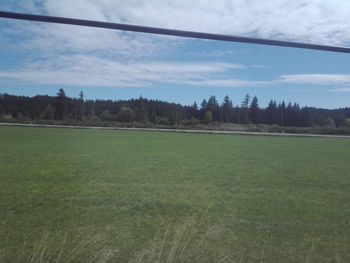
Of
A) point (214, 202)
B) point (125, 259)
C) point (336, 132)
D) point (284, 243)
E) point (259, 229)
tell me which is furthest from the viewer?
point (336, 132)

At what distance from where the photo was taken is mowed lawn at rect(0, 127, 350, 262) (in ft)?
20.5

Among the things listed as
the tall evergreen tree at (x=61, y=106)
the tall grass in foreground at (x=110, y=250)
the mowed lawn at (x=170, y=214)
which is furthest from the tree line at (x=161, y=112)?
the tall grass in foreground at (x=110, y=250)

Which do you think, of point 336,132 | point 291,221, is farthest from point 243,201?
point 336,132

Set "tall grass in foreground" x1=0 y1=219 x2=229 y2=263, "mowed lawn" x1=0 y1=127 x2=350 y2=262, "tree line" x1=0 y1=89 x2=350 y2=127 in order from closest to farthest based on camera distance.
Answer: "tall grass in foreground" x1=0 y1=219 x2=229 y2=263 → "mowed lawn" x1=0 y1=127 x2=350 y2=262 → "tree line" x1=0 y1=89 x2=350 y2=127

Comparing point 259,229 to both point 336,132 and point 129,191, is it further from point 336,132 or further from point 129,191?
point 336,132

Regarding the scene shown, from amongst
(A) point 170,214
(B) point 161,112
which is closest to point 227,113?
(B) point 161,112

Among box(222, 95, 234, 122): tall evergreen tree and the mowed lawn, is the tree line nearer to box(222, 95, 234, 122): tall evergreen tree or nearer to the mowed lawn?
box(222, 95, 234, 122): tall evergreen tree

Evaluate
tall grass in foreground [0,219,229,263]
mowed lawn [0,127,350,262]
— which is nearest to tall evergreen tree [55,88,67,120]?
mowed lawn [0,127,350,262]

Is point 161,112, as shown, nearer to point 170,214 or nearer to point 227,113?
point 227,113

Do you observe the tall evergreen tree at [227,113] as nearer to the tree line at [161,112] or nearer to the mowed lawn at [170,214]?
the tree line at [161,112]

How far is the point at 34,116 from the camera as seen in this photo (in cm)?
7294

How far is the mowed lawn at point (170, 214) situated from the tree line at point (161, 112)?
42628 mm

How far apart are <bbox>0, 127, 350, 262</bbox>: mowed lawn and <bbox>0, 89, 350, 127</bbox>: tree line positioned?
42.6m

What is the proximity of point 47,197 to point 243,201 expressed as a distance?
4.65 metres
